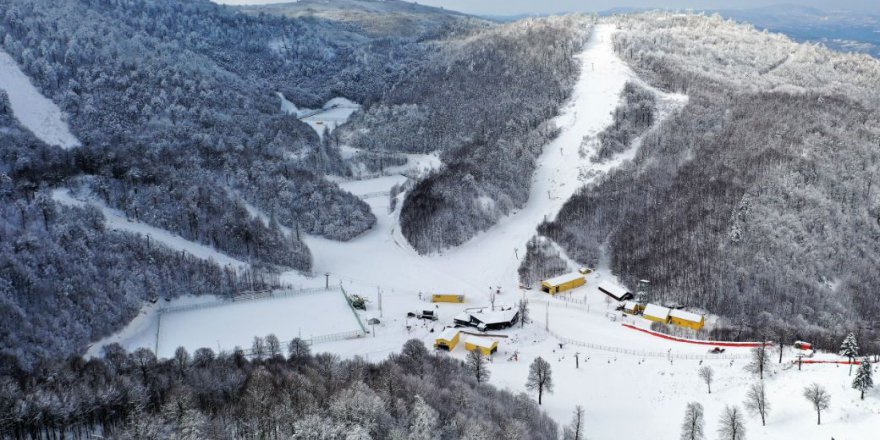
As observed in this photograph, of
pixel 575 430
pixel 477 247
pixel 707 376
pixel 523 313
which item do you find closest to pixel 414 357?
pixel 575 430

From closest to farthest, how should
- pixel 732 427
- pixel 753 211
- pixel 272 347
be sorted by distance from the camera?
pixel 732 427, pixel 272 347, pixel 753 211

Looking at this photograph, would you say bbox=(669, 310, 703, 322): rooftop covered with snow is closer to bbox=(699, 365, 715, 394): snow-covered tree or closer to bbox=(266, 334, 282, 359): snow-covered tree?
bbox=(699, 365, 715, 394): snow-covered tree

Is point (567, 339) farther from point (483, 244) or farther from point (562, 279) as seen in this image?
point (483, 244)

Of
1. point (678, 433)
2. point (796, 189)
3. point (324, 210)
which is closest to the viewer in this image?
point (678, 433)

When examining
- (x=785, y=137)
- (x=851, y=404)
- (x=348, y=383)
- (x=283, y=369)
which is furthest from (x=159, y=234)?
(x=785, y=137)

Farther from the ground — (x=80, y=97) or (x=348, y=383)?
(x=80, y=97)

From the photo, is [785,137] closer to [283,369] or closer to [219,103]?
[283,369]
